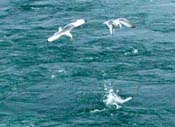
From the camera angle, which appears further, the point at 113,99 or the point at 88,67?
the point at 88,67

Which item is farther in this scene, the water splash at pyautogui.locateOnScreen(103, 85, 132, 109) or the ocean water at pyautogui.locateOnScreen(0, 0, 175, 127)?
the water splash at pyautogui.locateOnScreen(103, 85, 132, 109)

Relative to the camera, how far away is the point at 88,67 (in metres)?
51.8

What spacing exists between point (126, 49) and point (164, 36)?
565 cm

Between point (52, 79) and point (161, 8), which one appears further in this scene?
point (161, 8)

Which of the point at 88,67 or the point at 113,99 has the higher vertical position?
the point at 88,67

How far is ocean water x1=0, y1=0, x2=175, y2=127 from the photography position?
43.7 metres

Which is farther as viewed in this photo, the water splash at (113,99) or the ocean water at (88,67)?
the water splash at (113,99)

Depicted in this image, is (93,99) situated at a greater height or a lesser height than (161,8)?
lesser

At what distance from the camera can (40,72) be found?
169ft

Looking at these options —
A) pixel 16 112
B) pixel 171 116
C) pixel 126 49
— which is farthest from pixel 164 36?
pixel 16 112

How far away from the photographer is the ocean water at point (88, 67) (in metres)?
43.7

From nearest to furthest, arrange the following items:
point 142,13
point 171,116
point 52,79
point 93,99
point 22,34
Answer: point 171,116
point 93,99
point 52,79
point 22,34
point 142,13

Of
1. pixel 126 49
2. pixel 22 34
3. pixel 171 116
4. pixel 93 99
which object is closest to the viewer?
pixel 171 116

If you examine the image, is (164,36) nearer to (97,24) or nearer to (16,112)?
(97,24)
